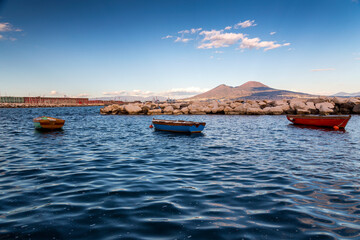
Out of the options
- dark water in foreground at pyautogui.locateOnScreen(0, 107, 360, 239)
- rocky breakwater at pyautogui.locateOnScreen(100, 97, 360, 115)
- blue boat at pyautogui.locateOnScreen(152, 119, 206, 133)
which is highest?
rocky breakwater at pyautogui.locateOnScreen(100, 97, 360, 115)

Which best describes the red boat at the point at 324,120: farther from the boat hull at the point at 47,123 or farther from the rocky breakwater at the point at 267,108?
the boat hull at the point at 47,123

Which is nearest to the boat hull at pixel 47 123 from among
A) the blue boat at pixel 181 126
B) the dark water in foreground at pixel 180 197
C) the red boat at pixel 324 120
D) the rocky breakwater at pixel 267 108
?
the blue boat at pixel 181 126

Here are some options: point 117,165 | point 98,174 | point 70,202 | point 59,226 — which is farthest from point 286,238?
point 117,165

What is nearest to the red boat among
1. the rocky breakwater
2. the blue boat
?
the blue boat

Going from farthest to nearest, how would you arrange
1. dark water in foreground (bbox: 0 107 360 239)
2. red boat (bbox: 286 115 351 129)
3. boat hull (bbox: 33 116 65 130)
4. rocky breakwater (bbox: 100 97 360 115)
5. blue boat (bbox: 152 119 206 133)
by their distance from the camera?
1. rocky breakwater (bbox: 100 97 360 115)
2. red boat (bbox: 286 115 351 129)
3. boat hull (bbox: 33 116 65 130)
4. blue boat (bbox: 152 119 206 133)
5. dark water in foreground (bbox: 0 107 360 239)

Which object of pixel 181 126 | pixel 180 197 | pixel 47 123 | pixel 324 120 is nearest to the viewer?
pixel 180 197

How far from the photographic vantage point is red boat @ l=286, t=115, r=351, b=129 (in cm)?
2550

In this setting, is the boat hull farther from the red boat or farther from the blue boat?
the red boat

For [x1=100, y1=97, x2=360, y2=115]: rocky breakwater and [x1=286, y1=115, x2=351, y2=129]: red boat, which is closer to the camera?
[x1=286, y1=115, x2=351, y2=129]: red boat

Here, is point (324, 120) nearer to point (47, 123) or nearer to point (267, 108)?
point (267, 108)

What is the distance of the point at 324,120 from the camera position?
27.0m

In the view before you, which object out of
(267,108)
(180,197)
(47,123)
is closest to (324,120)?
(267,108)

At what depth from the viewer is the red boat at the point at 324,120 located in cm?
2550

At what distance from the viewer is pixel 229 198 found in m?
6.34
